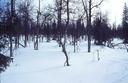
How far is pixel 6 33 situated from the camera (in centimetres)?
1042

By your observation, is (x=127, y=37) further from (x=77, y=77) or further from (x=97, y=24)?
(x=77, y=77)

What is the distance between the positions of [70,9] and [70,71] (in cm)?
644

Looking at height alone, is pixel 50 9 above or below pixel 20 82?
above

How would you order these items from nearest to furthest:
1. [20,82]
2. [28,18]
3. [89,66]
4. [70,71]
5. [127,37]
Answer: [20,82], [70,71], [89,66], [28,18], [127,37]

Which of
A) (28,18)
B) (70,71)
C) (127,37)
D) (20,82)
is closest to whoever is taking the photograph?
(20,82)

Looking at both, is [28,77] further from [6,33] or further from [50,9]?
[50,9]

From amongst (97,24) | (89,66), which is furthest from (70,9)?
(97,24)

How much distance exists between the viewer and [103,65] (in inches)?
685

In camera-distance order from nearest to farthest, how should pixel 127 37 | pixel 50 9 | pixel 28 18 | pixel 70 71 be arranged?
pixel 70 71
pixel 50 9
pixel 28 18
pixel 127 37

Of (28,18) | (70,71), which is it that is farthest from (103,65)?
(28,18)

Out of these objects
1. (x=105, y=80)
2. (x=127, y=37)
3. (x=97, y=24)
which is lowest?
(x=105, y=80)

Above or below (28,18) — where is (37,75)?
below

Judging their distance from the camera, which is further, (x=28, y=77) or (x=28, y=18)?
(x=28, y=18)

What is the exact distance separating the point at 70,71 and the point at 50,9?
6.42 meters
